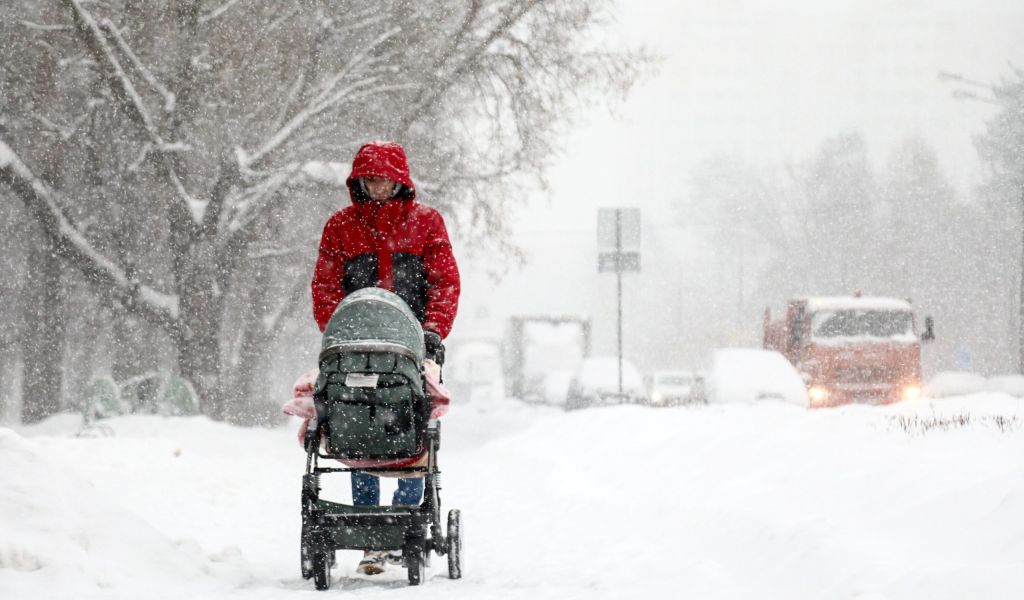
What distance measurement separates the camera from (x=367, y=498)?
21.1 feet

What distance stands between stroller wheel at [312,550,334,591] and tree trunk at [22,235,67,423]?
2144 cm

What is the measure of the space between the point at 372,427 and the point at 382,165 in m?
1.35

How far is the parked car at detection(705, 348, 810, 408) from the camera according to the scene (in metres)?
22.9

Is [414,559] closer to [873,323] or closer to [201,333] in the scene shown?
[201,333]

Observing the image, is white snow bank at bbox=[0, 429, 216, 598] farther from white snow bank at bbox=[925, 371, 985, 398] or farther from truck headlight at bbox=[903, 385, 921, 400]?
white snow bank at bbox=[925, 371, 985, 398]

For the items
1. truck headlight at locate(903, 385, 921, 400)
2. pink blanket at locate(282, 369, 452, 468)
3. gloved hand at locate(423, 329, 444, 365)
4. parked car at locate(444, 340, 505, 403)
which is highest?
gloved hand at locate(423, 329, 444, 365)

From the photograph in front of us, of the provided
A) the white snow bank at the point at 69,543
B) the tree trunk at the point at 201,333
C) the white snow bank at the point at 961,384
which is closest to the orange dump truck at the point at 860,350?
the tree trunk at the point at 201,333

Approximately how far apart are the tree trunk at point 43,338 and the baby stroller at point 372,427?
2143 cm

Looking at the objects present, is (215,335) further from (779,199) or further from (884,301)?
(779,199)

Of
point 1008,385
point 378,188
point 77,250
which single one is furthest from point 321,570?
point 1008,385

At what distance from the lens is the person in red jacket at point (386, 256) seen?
6.38 metres

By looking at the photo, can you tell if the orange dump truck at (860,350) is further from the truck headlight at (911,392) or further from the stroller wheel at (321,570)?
the stroller wheel at (321,570)

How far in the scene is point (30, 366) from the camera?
2712 cm

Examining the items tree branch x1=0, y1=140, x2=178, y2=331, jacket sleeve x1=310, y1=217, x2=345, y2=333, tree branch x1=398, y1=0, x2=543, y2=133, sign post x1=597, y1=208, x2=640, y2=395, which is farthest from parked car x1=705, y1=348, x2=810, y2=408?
jacket sleeve x1=310, y1=217, x2=345, y2=333
